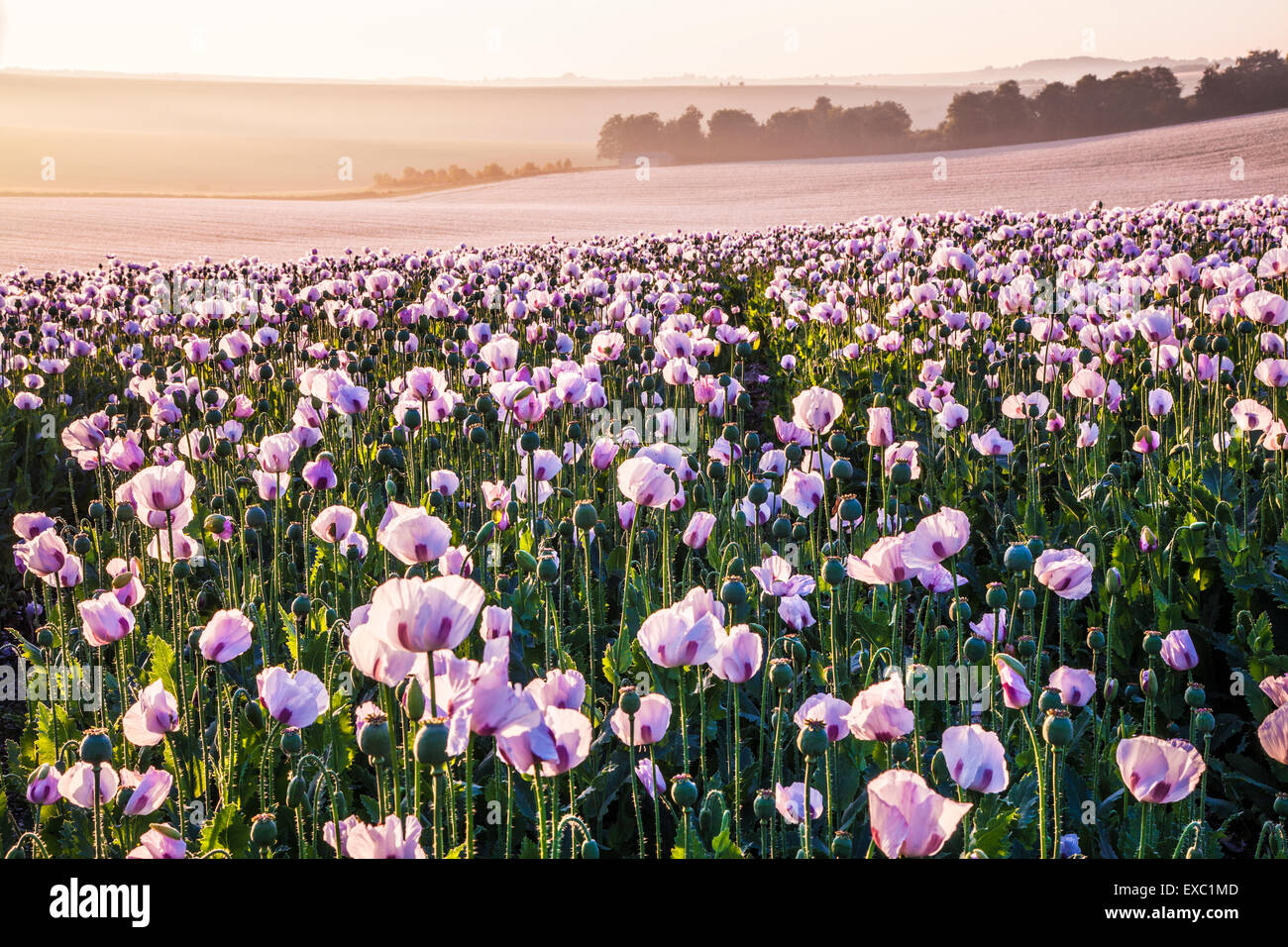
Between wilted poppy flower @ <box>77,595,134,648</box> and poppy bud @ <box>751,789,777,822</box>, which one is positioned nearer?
poppy bud @ <box>751,789,777,822</box>

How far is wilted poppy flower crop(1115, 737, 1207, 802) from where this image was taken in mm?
1489

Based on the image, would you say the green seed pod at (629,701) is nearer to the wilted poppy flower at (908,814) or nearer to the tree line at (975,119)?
the wilted poppy flower at (908,814)

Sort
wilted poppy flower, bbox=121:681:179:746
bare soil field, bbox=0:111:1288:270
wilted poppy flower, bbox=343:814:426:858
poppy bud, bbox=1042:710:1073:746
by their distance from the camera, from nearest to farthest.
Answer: wilted poppy flower, bbox=343:814:426:858, poppy bud, bbox=1042:710:1073:746, wilted poppy flower, bbox=121:681:179:746, bare soil field, bbox=0:111:1288:270

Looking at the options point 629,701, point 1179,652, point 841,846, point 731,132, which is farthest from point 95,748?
point 731,132

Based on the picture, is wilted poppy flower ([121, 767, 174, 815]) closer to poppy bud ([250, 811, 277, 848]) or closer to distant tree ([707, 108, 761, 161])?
poppy bud ([250, 811, 277, 848])

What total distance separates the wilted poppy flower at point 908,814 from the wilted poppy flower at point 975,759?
28cm

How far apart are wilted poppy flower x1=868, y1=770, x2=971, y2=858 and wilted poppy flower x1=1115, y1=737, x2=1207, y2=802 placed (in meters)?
0.35

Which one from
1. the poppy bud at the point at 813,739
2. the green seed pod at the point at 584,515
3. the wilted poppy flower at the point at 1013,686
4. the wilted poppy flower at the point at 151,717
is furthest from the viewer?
the green seed pod at the point at 584,515

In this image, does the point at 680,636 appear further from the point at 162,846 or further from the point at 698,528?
the point at 698,528

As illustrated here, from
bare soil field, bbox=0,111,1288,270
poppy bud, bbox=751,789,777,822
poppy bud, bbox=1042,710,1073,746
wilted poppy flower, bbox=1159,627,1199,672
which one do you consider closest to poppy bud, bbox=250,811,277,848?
poppy bud, bbox=751,789,777,822

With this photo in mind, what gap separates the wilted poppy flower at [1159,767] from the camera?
4.89 feet

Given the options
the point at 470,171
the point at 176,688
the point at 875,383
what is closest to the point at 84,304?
the point at 875,383

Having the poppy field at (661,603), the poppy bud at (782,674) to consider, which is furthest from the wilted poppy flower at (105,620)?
the poppy bud at (782,674)

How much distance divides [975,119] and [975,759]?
172 ft
